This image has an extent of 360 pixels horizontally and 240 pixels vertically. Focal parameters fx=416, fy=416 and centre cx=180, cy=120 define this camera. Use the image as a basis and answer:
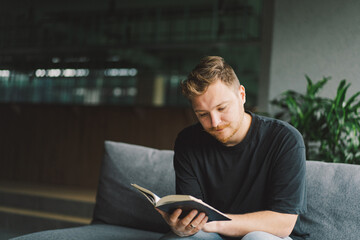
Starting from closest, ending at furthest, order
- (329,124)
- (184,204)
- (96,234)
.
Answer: (184,204)
(96,234)
(329,124)

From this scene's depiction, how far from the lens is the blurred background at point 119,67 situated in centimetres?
337

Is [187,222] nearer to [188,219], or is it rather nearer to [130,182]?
[188,219]

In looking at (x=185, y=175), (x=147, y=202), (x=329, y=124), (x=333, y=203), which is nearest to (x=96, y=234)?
(x=147, y=202)

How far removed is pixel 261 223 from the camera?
1.41 metres

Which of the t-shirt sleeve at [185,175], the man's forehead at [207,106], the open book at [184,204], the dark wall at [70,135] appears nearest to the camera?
the open book at [184,204]

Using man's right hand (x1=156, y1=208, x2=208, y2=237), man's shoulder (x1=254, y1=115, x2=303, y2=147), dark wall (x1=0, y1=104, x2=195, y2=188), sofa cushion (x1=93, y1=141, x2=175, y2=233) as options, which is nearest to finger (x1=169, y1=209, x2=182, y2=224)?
man's right hand (x1=156, y1=208, x2=208, y2=237)

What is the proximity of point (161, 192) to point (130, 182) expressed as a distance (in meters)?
0.19

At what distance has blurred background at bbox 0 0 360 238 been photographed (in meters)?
3.37

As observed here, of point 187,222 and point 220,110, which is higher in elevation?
point 220,110

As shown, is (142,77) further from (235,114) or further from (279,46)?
(235,114)

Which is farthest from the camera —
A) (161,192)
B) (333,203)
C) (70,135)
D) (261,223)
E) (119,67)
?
(119,67)

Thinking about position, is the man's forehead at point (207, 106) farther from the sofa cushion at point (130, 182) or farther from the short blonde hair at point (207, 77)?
the sofa cushion at point (130, 182)

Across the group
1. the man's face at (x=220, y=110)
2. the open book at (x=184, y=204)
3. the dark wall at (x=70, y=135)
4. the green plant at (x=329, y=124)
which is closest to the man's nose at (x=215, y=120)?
the man's face at (x=220, y=110)

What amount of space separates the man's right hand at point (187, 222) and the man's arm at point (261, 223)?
6 cm
